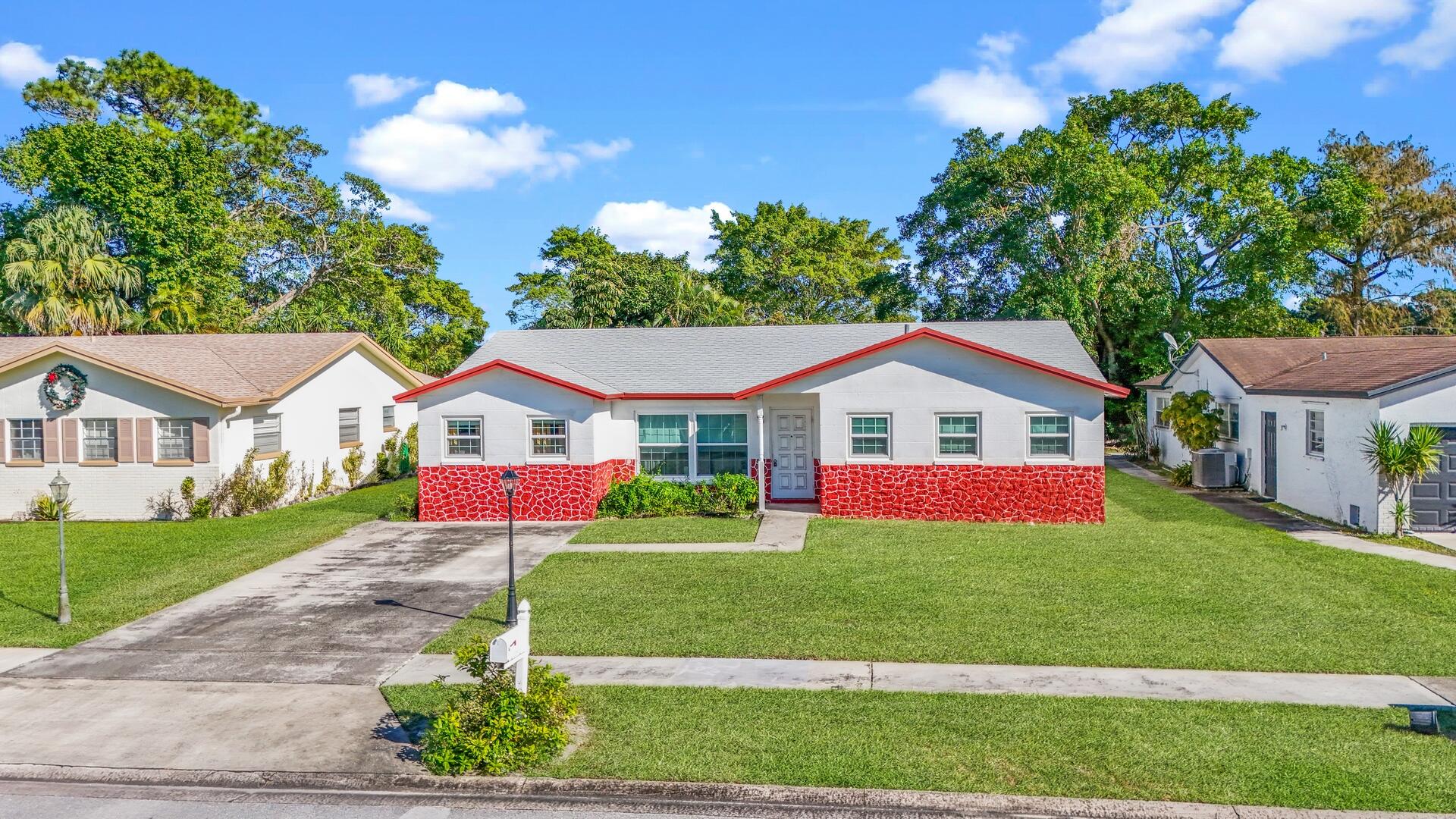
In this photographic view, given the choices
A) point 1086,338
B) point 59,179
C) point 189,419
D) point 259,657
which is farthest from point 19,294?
point 1086,338

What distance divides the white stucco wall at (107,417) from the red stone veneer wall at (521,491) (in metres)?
5.25

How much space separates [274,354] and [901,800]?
22.3m

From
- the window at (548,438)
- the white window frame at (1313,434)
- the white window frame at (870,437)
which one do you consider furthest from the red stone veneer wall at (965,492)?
the window at (548,438)

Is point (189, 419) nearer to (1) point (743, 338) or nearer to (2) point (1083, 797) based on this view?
(1) point (743, 338)

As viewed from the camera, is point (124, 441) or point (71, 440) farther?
point (71, 440)

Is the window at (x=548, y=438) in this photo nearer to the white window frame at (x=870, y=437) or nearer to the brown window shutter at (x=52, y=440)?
the white window frame at (x=870, y=437)

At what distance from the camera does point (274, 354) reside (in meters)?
24.1

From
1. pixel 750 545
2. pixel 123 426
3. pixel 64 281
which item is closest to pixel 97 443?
pixel 123 426

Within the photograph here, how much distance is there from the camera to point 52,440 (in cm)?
2061

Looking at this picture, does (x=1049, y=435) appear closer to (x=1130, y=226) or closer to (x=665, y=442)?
(x=665, y=442)

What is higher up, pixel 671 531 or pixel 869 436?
pixel 869 436

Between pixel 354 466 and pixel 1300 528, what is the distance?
22883 millimetres

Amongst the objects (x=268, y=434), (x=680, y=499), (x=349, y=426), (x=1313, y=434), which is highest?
(x=349, y=426)

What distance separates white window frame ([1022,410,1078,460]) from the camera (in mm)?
18141
